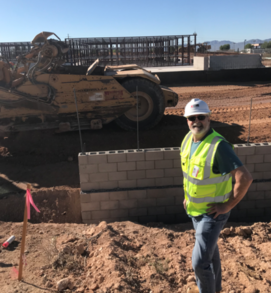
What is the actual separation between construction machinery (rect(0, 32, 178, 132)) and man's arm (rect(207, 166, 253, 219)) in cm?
530

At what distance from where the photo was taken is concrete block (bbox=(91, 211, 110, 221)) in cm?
502

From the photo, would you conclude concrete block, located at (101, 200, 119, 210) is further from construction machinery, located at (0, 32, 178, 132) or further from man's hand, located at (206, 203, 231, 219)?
construction machinery, located at (0, 32, 178, 132)

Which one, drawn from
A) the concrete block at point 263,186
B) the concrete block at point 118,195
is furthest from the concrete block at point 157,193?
the concrete block at point 263,186

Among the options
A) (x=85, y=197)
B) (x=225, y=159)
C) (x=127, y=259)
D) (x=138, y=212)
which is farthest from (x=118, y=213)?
(x=225, y=159)

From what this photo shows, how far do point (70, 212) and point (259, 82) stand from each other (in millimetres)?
13549

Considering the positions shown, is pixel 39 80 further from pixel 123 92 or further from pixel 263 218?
pixel 263 218

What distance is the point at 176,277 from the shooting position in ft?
11.3

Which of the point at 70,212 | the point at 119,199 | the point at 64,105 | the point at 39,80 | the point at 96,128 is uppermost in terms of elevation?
the point at 39,80

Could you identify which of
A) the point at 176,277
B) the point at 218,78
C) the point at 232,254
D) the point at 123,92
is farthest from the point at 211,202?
the point at 218,78

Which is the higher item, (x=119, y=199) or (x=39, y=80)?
(x=39, y=80)

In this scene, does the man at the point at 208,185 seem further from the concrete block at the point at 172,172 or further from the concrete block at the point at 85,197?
the concrete block at the point at 85,197

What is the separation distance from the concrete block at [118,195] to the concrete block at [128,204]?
0.07 metres

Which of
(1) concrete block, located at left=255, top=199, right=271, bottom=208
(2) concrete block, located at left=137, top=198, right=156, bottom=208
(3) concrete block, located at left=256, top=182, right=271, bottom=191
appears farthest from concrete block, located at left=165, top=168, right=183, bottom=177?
(1) concrete block, located at left=255, top=199, right=271, bottom=208

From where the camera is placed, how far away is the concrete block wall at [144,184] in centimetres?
482
